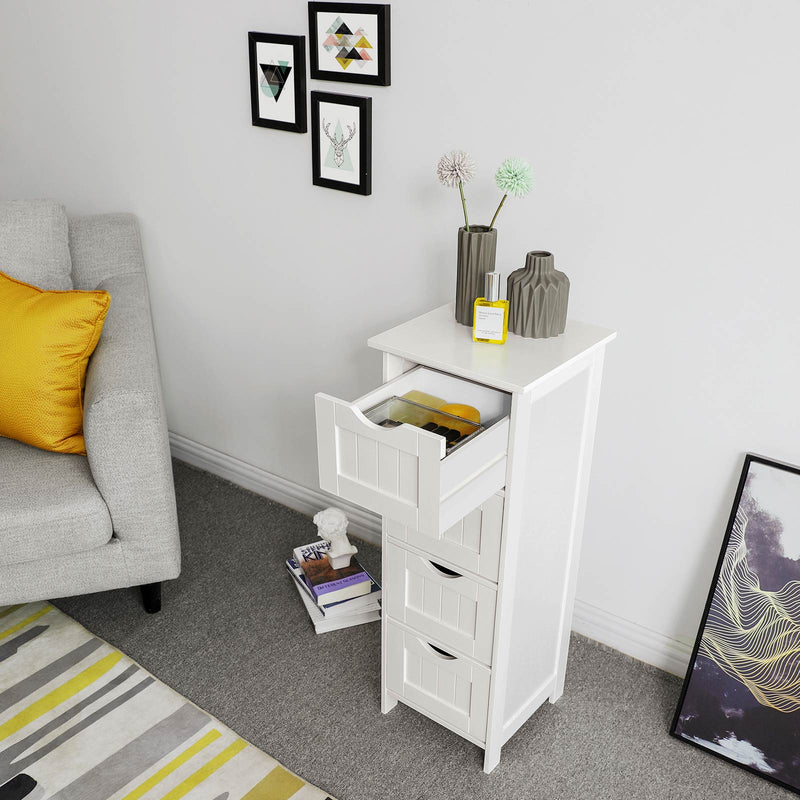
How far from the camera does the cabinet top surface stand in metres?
1.26

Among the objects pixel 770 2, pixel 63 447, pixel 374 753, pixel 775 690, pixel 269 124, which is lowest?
pixel 374 753

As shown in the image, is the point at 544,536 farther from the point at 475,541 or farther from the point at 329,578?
the point at 329,578

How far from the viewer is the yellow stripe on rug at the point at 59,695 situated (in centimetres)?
165

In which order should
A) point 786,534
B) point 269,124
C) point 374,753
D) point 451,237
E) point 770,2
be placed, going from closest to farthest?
1. point 770,2
2. point 786,534
3. point 374,753
4. point 451,237
5. point 269,124

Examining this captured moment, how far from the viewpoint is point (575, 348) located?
53.6 inches

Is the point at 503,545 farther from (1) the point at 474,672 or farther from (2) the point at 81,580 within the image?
(2) the point at 81,580

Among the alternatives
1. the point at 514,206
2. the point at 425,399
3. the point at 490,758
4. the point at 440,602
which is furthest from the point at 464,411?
the point at 490,758

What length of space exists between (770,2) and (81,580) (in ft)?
5.42

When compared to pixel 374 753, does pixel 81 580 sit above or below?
above

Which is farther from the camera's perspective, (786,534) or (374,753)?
(374,753)

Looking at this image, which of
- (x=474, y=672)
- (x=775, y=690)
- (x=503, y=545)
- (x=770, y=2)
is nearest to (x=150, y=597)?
(x=474, y=672)

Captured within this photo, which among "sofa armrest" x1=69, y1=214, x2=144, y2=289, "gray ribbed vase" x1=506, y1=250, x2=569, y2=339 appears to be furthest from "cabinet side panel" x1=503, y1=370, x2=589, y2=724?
"sofa armrest" x1=69, y1=214, x2=144, y2=289

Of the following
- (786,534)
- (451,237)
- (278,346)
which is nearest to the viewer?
(786,534)

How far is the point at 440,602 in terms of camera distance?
58.2 inches
